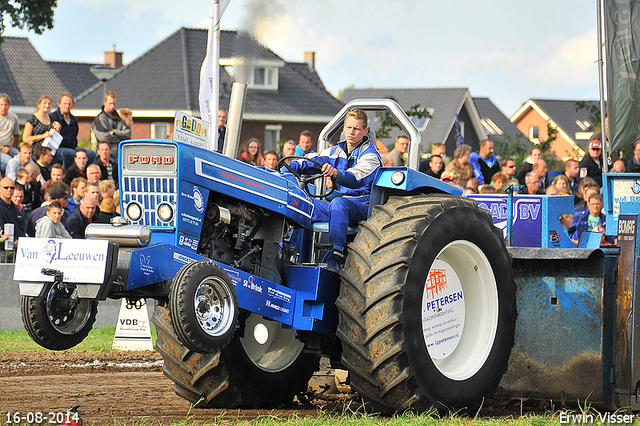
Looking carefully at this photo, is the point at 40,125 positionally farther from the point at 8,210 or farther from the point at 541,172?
the point at 541,172

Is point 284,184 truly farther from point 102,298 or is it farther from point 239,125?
point 102,298

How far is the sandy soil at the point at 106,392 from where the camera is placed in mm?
6387

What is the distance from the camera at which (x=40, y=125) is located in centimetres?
1416

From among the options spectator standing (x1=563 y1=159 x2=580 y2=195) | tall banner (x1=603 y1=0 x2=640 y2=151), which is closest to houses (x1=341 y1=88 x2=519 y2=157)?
spectator standing (x1=563 y1=159 x2=580 y2=195)

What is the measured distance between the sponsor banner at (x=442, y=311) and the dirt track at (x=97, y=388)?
3.65ft

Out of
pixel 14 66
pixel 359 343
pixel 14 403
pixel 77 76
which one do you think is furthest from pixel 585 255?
pixel 77 76

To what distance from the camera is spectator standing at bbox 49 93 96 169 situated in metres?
14.3

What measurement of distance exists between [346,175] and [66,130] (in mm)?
8931

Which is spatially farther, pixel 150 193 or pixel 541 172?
pixel 541 172

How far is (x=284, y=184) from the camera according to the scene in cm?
659

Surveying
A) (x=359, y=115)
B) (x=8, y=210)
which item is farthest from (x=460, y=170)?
(x=8, y=210)

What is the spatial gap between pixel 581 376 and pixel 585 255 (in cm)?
90

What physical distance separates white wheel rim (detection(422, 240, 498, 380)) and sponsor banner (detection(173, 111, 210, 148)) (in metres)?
1.86

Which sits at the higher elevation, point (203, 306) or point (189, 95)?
point (189, 95)
